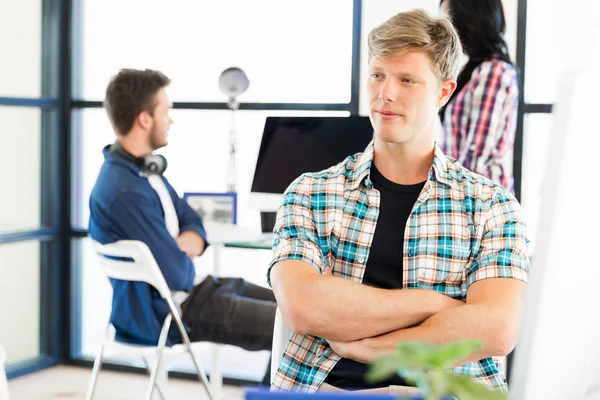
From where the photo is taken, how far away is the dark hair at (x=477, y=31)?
3.46 metres

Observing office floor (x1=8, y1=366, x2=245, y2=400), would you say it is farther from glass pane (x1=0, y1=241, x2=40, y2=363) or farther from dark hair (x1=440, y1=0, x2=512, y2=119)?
dark hair (x1=440, y1=0, x2=512, y2=119)

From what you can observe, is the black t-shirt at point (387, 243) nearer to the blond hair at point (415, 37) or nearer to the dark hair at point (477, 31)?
the blond hair at point (415, 37)

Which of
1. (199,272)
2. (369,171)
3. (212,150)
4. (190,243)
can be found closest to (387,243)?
(369,171)

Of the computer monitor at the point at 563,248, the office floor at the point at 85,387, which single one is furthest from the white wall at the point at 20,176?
the computer monitor at the point at 563,248

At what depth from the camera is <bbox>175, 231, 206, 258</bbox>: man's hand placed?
3443 mm

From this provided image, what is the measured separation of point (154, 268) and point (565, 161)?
237 cm

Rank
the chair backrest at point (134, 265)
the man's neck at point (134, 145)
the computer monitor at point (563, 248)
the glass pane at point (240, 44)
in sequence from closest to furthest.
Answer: the computer monitor at point (563, 248) → the chair backrest at point (134, 265) → the man's neck at point (134, 145) → the glass pane at point (240, 44)

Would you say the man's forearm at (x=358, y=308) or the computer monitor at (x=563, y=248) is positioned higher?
the computer monitor at (x=563, y=248)

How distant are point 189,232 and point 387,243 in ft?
5.54

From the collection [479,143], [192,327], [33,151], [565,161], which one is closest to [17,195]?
[33,151]

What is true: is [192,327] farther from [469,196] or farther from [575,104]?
[575,104]

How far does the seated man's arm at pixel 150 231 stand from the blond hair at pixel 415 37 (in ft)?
4.86

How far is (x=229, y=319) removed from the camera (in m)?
3.27

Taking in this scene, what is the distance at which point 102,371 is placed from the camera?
4742mm
